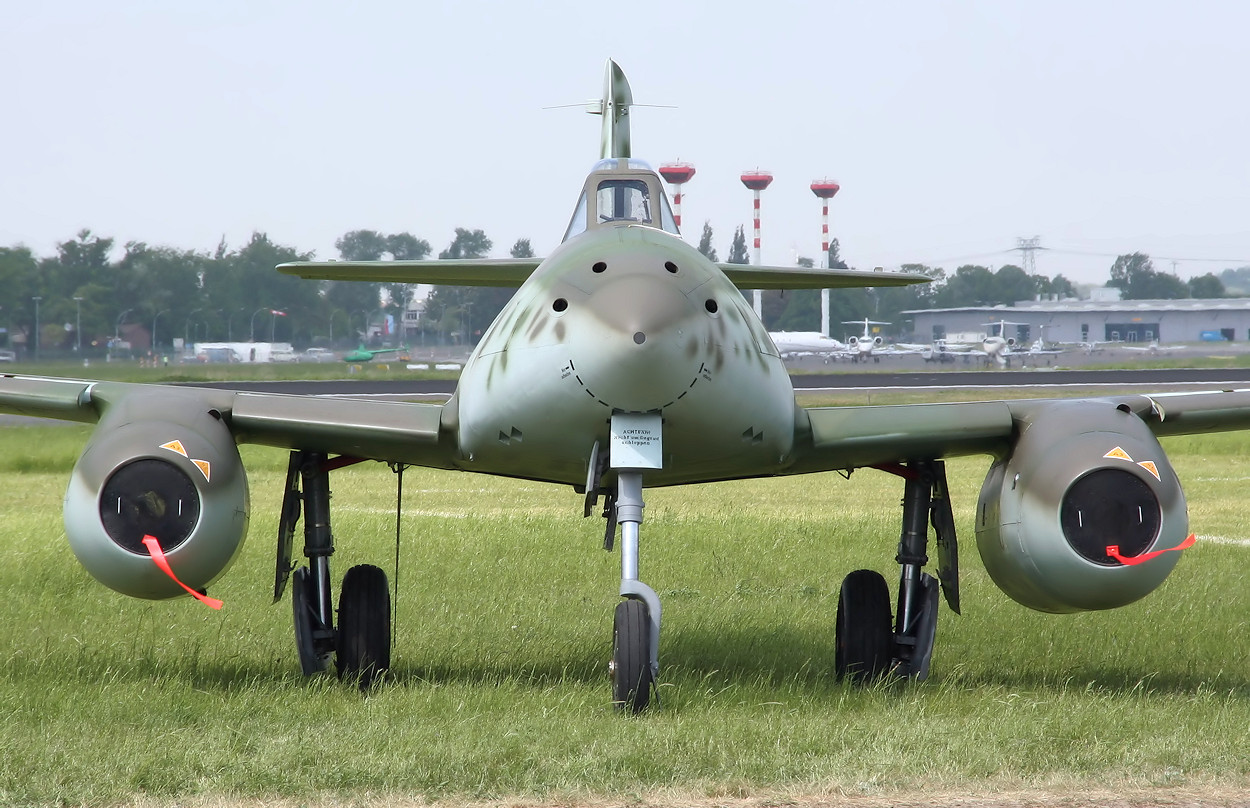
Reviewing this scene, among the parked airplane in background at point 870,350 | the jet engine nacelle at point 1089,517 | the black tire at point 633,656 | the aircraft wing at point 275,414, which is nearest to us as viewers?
the black tire at point 633,656

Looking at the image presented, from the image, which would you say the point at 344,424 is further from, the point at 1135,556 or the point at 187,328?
the point at 187,328

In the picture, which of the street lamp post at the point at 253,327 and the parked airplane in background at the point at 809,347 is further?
the parked airplane in background at the point at 809,347

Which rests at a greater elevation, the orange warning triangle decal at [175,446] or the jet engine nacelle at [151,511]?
the orange warning triangle decal at [175,446]

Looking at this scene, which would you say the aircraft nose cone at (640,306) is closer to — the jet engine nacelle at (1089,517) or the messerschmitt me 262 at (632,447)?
the messerschmitt me 262 at (632,447)

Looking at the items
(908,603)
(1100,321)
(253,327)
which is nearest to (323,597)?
(908,603)

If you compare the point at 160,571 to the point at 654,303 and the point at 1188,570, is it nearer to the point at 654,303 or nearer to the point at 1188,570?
the point at 654,303

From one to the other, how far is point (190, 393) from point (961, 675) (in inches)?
204

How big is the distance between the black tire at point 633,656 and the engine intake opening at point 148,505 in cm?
234

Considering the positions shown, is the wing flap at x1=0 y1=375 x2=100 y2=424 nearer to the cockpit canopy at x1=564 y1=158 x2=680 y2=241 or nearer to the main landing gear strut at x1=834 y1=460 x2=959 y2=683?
the cockpit canopy at x1=564 y1=158 x2=680 y2=241

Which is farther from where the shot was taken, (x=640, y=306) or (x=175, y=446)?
(x=175, y=446)

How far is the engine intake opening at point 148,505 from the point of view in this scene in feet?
21.5

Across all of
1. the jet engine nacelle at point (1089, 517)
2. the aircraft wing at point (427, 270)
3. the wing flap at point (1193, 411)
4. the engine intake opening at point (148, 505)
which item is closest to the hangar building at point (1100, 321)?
the aircraft wing at point (427, 270)

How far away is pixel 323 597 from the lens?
8289 millimetres

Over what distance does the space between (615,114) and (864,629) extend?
444 centimetres
